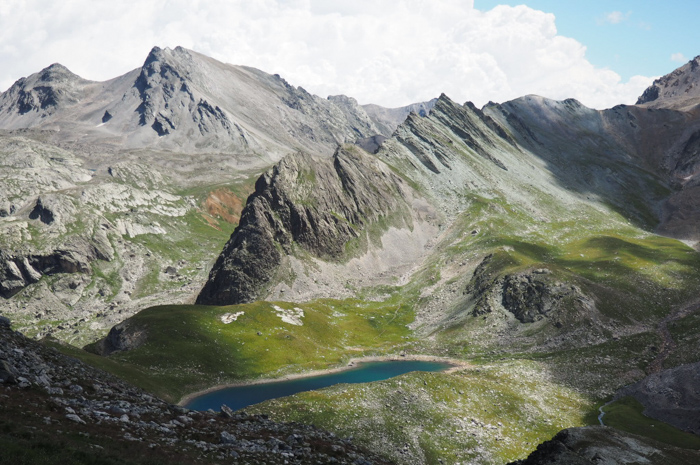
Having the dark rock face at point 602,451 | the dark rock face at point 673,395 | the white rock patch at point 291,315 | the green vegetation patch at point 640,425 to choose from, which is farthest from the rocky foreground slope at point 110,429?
the white rock patch at point 291,315

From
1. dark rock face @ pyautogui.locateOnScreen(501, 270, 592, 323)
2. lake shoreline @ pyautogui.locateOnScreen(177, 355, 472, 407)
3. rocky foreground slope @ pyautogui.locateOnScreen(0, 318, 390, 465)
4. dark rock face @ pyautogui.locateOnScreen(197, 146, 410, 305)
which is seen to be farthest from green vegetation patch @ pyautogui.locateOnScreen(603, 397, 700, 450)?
dark rock face @ pyautogui.locateOnScreen(197, 146, 410, 305)

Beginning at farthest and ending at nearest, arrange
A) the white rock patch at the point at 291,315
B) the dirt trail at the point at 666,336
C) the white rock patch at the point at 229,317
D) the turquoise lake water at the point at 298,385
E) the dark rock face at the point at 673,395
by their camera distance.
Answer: the white rock patch at the point at 291,315, the white rock patch at the point at 229,317, the dirt trail at the point at 666,336, the turquoise lake water at the point at 298,385, the dark rock face at the point at 673,395

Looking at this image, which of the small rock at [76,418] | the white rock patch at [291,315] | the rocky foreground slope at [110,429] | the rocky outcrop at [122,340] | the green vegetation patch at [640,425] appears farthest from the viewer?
the white rock patch at [291,315]

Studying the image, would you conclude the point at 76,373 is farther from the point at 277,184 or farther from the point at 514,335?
the point at 277,184

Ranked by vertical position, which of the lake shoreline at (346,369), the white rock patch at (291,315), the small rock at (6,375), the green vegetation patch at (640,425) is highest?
the small rock at (6,375)

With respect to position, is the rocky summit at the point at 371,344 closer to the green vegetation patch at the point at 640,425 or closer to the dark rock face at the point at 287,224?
the green vegetation patch at the point at 640,425

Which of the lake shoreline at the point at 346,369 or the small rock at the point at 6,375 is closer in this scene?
the small rock at the point at 6,375

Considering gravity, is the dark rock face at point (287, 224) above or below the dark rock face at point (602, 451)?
above

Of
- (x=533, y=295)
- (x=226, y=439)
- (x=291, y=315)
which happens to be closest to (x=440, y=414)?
(x=226, y=439)
